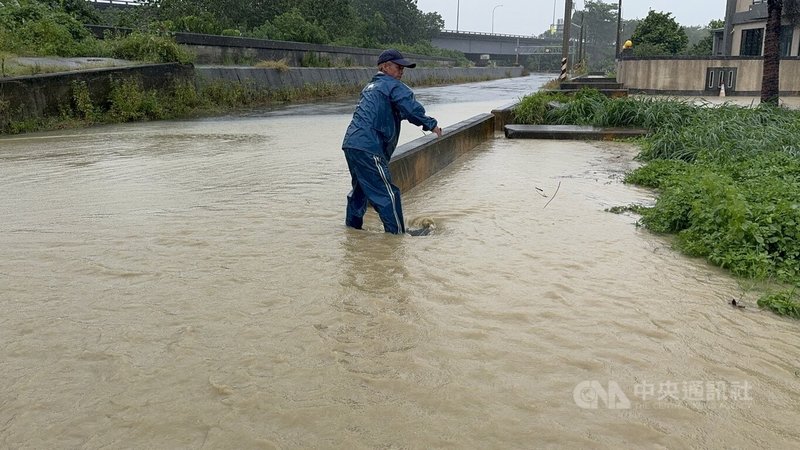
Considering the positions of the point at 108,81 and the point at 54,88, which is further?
the point at 108,81

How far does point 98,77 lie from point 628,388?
15740 mm

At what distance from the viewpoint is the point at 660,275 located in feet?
15.9

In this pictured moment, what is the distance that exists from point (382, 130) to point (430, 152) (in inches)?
147

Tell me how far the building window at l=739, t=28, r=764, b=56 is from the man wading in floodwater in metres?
33.0

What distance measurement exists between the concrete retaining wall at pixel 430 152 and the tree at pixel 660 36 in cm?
3059

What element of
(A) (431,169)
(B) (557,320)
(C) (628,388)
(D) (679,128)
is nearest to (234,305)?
(B) (557,320)

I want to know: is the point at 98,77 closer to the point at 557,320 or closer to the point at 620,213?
the point at 620,213

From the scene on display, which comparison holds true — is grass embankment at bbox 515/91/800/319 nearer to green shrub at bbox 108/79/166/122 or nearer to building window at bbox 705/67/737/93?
green shrub at bbox 108/79/166/122

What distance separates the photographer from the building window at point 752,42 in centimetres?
3309

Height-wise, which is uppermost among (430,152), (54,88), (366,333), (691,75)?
(691,75)

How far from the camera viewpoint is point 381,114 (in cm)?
569

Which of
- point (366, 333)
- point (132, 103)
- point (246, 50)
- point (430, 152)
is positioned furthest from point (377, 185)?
point (246, 50)

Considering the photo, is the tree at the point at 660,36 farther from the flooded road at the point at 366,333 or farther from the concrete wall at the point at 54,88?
the flooded road at the point at 366,333

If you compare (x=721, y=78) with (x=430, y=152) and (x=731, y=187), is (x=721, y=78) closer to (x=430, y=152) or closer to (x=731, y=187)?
(x=430, y=152)
